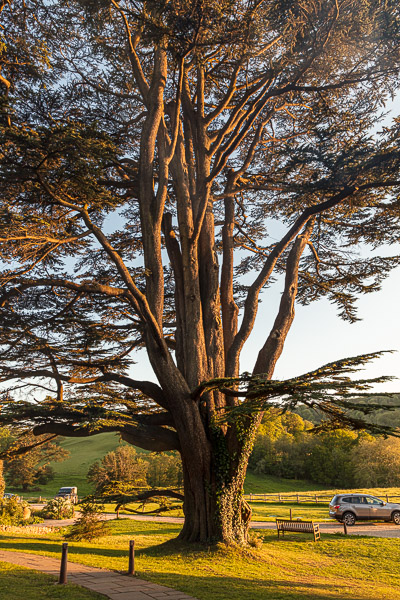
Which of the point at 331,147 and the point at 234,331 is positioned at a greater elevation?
the point at 331,147

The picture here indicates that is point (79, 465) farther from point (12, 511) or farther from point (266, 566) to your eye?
point (266, 566)

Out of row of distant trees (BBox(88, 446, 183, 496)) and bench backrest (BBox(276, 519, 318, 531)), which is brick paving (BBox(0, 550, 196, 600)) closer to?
bench backrest (BBox(276, 519, 318, 531))

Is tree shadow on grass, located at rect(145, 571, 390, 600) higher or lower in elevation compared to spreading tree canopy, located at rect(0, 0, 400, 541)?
lower

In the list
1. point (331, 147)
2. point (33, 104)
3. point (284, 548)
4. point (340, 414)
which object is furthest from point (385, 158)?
point (284, 548)

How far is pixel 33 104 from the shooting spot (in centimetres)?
914

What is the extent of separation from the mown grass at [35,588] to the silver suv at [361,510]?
15.4m

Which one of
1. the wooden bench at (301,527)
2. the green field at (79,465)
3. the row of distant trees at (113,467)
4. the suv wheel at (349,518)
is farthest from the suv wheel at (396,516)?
the green field at (79,465)

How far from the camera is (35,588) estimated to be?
6727 millimetres

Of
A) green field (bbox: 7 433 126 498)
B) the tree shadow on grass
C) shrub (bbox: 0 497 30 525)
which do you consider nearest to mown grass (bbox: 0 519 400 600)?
the tree shadow on grass

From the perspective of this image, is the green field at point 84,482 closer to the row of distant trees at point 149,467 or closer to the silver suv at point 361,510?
the row of distant trees at point 149,467

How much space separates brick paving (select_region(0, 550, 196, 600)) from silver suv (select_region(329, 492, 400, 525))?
1403cm

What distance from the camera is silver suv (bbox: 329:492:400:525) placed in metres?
19.7

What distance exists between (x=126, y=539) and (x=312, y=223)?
11937mm

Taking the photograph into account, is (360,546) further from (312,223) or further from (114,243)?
(114,243)
